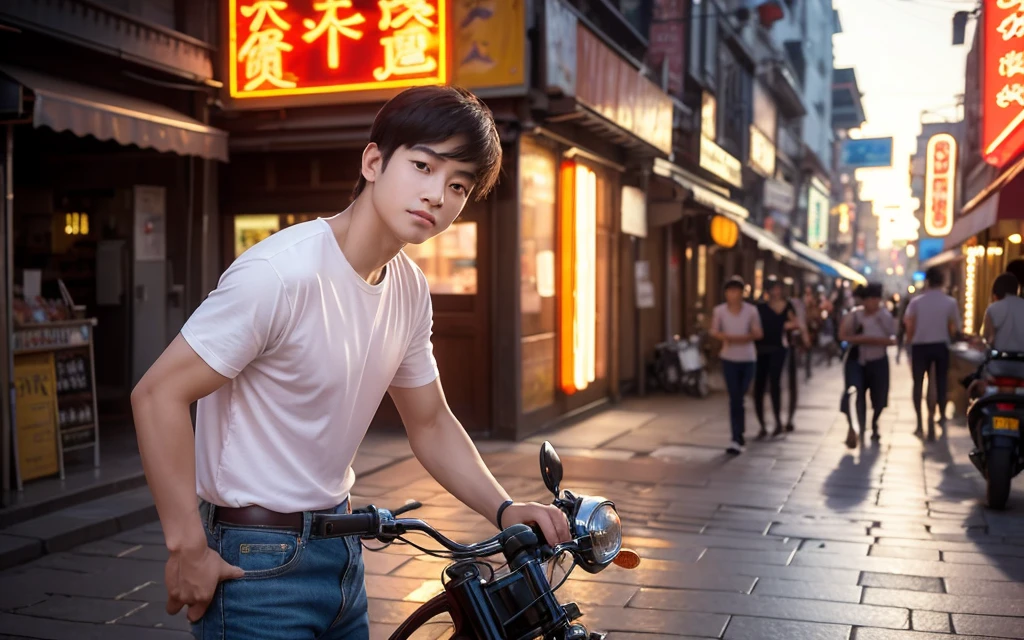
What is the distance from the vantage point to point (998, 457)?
8.06 metres

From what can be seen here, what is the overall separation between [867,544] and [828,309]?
22.2 meters

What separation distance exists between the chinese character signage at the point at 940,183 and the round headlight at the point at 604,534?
115ft

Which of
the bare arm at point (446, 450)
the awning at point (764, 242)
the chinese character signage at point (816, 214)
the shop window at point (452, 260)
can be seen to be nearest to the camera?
the bare arm at point (446, 450)

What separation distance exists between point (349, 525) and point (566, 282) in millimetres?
11034

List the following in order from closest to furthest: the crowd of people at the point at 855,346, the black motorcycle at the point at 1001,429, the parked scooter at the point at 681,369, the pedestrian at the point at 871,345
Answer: the black motorcycle at the point at 1001,429, the crowd of people at the point at 855,346, the pedestrian at the point at 871,345, the parked scooter at the point at 681,369

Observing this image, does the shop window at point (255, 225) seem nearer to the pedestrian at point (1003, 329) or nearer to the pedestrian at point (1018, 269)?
the pedestrian at point (1003, 329)

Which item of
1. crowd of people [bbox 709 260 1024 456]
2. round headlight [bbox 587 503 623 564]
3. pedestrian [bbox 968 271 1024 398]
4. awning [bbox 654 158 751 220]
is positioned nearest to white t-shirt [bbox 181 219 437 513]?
round headlight [bbox 587 503 623 564]

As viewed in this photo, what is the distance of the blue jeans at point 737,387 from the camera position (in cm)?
1105

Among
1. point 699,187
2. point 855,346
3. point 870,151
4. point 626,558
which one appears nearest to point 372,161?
point 626,558

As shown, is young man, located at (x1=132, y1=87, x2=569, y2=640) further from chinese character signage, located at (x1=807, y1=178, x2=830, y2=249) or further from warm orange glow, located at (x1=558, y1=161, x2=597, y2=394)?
chinese character signage, located at (x1=807, y1=178, x2=830, y2=249)

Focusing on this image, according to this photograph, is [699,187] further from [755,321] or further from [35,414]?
[35,414]

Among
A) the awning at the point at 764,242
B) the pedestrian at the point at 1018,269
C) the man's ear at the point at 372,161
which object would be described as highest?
the awning at the point at 764,242

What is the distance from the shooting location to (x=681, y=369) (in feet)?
56.3

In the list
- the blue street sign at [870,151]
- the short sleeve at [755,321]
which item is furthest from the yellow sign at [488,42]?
the blue street sign at [870,151]
